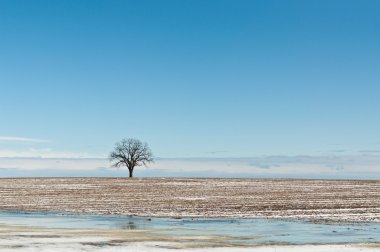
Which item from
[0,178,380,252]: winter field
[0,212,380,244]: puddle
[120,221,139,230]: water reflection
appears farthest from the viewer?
[120,221,139,230]: water reflection

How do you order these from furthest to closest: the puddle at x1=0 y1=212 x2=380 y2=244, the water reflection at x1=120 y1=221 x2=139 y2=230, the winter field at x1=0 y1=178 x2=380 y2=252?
the water reflection at x1=120 y1=221 x2=139 y2=230, the puddle at x1=0 y1=212 x2=380 y2=244, the winter field at x1=0 y1=178 x2=380 y2=252

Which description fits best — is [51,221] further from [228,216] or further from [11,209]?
[11,209]

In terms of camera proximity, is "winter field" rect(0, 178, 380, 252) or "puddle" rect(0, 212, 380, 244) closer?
"winter field" rect(0, 178, 380, 252)

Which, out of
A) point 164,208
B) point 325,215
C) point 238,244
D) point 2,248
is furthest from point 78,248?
point 164,208

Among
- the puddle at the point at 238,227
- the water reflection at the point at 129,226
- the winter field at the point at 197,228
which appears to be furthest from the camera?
the water reflection at the point at 129,226

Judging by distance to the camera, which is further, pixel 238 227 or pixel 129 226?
pixel 129 226

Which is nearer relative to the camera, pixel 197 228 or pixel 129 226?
pixel 197 228

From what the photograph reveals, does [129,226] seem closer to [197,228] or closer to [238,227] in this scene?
[197,228]

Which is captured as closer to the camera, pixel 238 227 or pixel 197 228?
pixel 197 228

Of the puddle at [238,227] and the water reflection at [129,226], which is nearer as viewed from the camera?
the puddle at [238,227]

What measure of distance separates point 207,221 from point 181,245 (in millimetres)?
12310

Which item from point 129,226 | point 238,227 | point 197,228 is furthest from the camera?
point 129,226

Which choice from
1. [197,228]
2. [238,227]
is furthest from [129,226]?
[238,227]

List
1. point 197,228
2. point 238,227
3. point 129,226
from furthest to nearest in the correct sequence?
point 129,226
point 238,227
point 197,228
